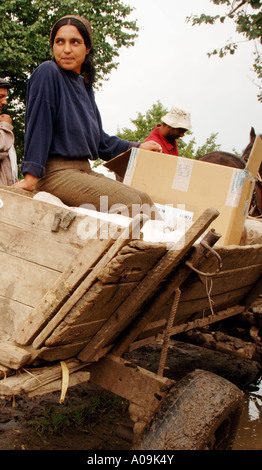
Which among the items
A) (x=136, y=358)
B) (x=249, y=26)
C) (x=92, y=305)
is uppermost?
(x=249, y=26)

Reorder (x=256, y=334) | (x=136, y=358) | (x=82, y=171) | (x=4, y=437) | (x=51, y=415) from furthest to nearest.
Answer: (x=136, y=358), (x=256, y=334), (x=51, y=415), (x=4, y=437), (x=82, y=171)

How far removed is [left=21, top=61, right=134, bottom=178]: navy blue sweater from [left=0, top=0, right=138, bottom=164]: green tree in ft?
32.3

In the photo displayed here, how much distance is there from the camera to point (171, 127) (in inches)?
164

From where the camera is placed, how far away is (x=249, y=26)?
23.3 feet

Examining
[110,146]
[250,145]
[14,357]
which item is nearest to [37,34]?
[250,145]

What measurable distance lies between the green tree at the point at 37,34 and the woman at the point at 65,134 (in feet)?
32.1

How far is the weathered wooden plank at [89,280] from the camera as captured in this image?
5.47 feet

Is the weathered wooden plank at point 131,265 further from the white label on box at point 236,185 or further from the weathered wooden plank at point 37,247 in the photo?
the white label on box at point 236,185

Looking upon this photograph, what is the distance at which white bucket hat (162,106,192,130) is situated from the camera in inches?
162

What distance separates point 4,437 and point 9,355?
1.32 metres

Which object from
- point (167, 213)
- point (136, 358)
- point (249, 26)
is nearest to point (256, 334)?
point (136, 358)

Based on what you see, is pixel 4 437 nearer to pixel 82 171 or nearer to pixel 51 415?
pixel 51 415

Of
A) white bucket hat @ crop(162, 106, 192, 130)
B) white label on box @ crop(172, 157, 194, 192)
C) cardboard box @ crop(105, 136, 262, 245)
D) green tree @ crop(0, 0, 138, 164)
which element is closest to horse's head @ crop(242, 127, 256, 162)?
white bucket hat @ crop(162, 106, 192, 130)

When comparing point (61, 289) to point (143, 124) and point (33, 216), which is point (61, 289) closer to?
point (33, 216)
